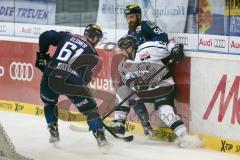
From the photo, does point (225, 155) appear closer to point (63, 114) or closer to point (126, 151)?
point (126, 151)

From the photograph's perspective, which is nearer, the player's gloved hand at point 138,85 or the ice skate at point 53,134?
the ice skate at point 53,134

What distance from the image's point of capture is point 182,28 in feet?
25.1

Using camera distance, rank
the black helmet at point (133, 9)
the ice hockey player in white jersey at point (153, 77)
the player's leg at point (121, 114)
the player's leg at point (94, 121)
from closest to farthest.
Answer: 1. the player's leg at point (94, 121)
2. the ice hockey player in white jersey at point (153, 77)
3. the player's leg at point (121, 114)
4. the black helmet at point (133, 9)

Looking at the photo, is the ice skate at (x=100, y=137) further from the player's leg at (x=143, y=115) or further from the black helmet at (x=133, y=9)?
the black helmet at (x=133, y=9)

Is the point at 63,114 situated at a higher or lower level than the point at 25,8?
lower

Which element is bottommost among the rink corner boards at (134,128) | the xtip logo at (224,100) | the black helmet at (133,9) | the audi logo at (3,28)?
the rink corner boards at (134,128)

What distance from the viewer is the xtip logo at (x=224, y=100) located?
6.82 meters

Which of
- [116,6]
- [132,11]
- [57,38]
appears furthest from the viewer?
[116,6]

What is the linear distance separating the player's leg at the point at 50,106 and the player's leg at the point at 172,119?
114 centimetres

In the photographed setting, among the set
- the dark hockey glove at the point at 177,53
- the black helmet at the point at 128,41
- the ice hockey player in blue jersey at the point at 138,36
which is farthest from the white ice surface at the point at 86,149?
the black helmet at the point at 128,41

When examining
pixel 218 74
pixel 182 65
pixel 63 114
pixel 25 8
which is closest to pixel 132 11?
pixel 182 65

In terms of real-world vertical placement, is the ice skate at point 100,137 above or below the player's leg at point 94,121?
below

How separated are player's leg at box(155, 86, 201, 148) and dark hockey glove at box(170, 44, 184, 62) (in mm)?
355

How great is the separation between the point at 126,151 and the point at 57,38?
56.6 inches
